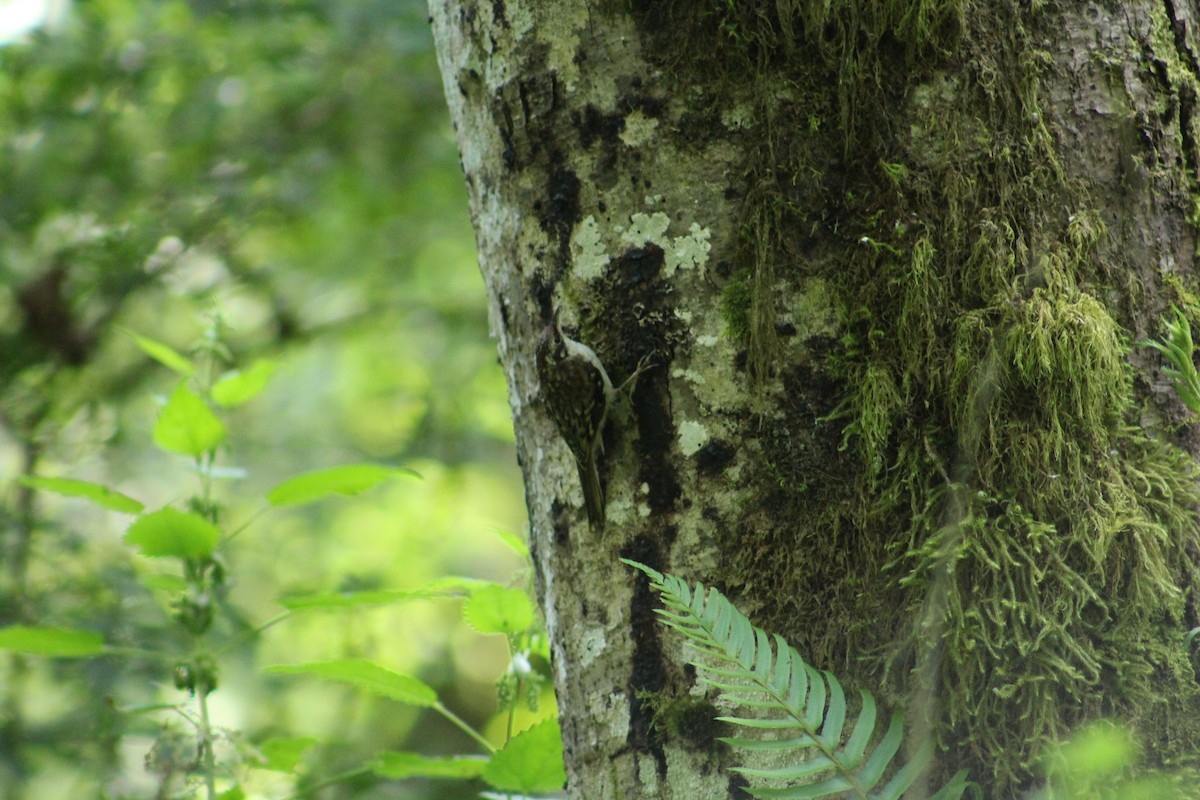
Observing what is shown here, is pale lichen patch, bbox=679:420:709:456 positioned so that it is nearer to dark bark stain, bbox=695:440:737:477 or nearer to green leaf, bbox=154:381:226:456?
dark bark stain, bbox=695:440:737:477

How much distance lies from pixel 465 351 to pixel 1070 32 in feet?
11.7

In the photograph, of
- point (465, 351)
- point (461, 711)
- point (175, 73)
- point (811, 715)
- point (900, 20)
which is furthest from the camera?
point (461, 711)

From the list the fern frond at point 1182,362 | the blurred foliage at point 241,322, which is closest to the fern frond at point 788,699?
the fern frond at point 1182,362

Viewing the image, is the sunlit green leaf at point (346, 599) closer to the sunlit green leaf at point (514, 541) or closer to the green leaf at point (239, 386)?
the sunlit green leaf at point (514, 541)

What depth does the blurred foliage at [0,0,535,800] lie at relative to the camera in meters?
3.24

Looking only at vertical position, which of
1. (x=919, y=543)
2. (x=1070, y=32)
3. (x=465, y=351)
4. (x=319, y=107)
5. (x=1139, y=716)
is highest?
(x=319, y=107)

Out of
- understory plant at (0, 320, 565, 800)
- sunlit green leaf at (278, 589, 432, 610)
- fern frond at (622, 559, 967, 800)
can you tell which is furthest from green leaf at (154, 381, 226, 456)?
fern frond at (622, 559, 967, 800)

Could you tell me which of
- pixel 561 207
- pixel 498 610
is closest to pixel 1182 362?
pixel 561 207

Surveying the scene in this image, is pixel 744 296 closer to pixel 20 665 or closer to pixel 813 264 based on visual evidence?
pixel 813 264

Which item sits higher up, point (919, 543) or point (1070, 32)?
point (1070, 32)

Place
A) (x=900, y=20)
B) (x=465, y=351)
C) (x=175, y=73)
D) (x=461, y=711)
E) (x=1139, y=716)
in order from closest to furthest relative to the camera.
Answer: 1. (x=1139, y=716)
2. (x=900, y=20)
3. (x=175, y=73)
4. (x=465, y=351)
5. (x=461, y=711)

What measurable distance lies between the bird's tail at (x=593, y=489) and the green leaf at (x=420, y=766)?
0.57 m

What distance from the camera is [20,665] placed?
317 centimetres

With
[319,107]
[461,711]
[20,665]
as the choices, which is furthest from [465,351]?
[461,711]
